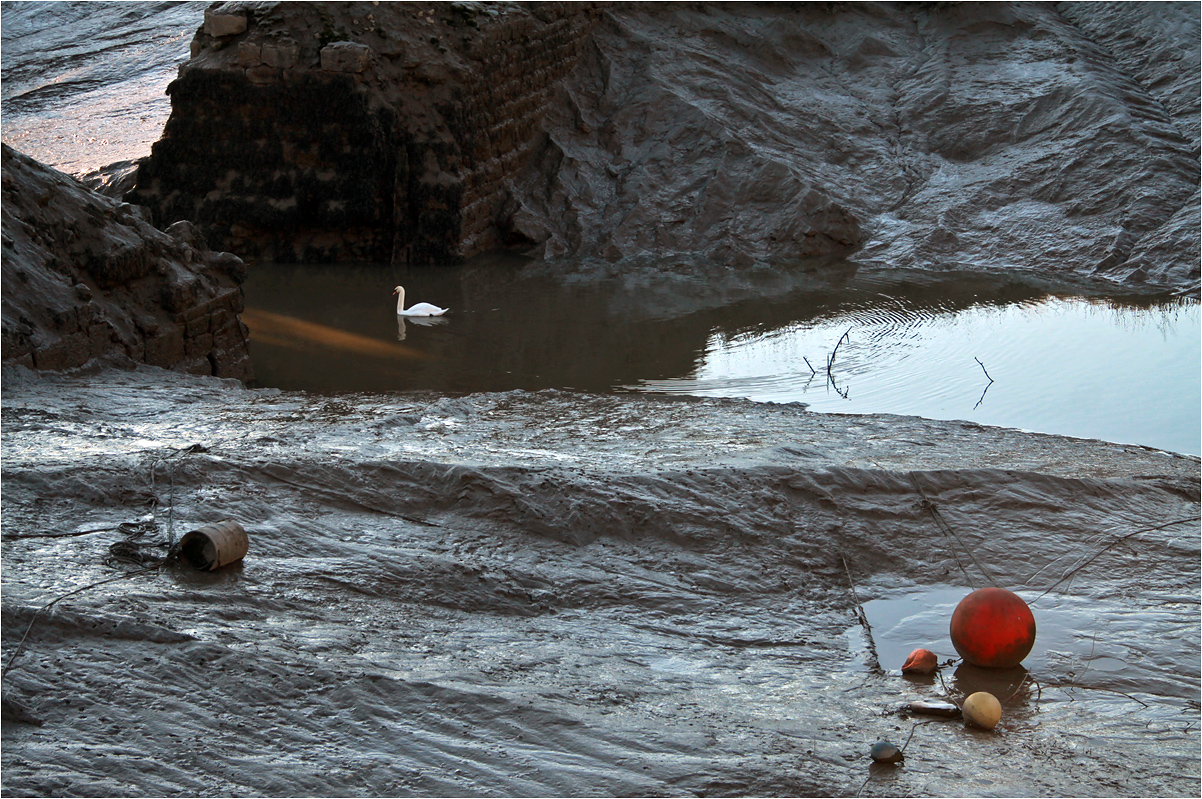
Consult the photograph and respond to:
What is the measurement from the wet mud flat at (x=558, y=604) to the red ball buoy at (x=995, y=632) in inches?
3.6

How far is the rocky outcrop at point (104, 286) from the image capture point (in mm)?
5777

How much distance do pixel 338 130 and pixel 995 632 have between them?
9799 mm

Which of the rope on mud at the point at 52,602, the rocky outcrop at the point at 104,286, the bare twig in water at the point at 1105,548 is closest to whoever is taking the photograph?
the rope on mud at the point at 52,602

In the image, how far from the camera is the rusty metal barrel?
332 centimetres

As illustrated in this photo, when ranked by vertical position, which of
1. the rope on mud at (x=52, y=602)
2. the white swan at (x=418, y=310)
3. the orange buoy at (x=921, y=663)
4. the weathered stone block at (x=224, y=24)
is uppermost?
the weathered stone block at (x=224, y=24)

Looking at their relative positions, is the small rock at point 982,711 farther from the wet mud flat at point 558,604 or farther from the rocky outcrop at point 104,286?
the rocky outcrop at point 104,286

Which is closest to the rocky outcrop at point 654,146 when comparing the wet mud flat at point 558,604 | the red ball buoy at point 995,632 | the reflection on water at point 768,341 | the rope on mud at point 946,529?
the reflection on water at point 768,341

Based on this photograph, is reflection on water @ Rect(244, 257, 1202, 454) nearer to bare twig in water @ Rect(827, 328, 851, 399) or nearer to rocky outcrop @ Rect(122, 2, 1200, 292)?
bare twig in water @ Rect(827, 328, 851, 399)

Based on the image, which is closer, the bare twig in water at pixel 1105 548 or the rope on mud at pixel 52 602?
the rope on mud at pixel 52 602

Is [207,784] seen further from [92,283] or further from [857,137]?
[857,137]

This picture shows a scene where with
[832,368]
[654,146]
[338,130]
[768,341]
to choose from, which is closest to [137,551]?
[832,368]

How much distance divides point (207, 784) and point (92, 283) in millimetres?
4862

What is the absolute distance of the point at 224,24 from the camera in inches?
441

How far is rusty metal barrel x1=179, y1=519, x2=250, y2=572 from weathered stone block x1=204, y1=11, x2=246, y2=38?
30.9 ft
